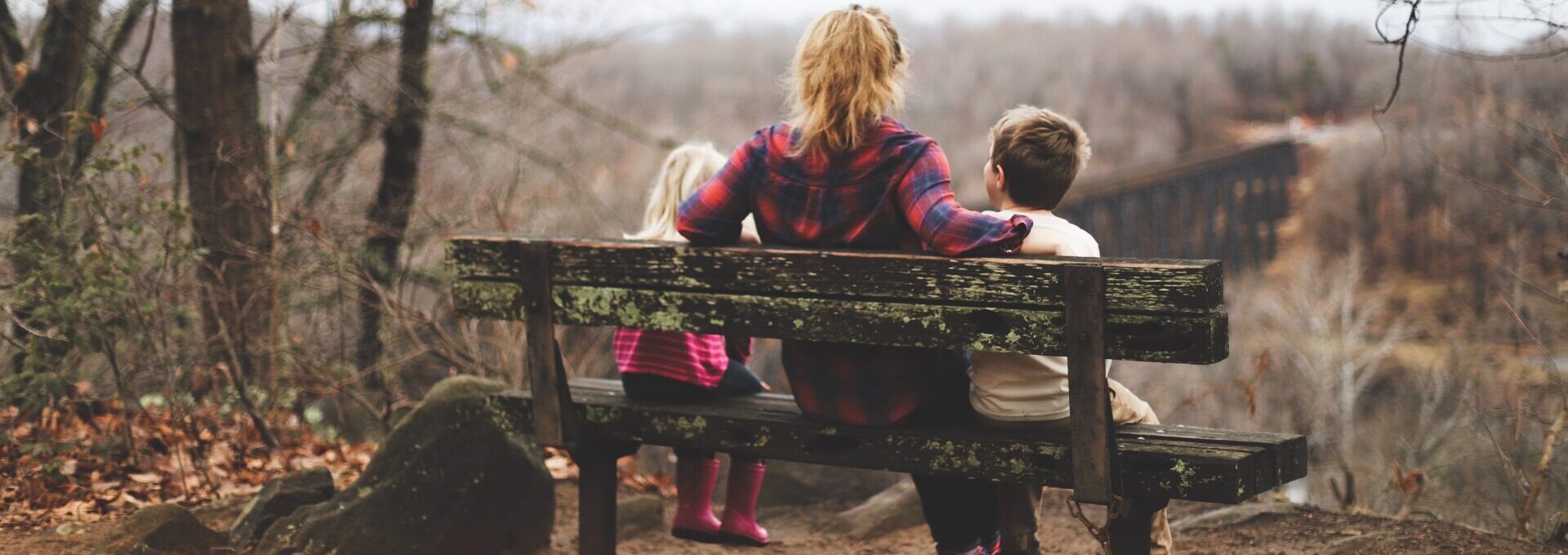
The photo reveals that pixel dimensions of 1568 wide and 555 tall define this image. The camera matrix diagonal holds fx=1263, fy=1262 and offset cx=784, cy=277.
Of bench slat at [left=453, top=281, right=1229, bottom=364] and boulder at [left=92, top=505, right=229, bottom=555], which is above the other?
bench slat at [left=453, top=281, right=1229, bottom=364]

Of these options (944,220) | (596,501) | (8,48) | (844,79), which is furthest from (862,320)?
(8,48)

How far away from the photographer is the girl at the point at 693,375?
12.8 ft

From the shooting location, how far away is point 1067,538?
505cm

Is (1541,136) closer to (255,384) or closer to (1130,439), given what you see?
(1130,439)

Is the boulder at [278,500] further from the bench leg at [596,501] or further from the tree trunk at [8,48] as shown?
the tree trunk at [8,48]

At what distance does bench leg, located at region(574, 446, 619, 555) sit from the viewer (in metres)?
3.81

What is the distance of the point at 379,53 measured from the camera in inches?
327

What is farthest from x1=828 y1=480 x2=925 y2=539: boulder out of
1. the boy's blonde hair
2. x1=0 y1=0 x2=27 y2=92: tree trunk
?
x1=0 y1=0 x2=27 y2=92: tree trunk

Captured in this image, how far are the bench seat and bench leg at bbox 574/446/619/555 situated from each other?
10 cm

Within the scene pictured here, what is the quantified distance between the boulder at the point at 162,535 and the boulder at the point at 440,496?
21cm

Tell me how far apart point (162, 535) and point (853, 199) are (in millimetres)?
2609

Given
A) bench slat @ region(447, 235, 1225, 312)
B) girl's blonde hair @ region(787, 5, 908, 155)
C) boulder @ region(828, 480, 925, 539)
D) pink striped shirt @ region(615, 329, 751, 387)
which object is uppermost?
girl's blonde hair @ region(787, 5, 908, 155)

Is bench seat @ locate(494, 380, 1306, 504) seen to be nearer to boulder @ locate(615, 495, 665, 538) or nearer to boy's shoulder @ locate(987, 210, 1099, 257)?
boy's shoulder @ locate(987, 210, 1099, 257)

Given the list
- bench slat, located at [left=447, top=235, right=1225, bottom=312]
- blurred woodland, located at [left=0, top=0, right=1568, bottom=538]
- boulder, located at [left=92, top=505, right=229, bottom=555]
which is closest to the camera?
bench slat, located at [left=447, top=235, right=1225, bottom=312]
